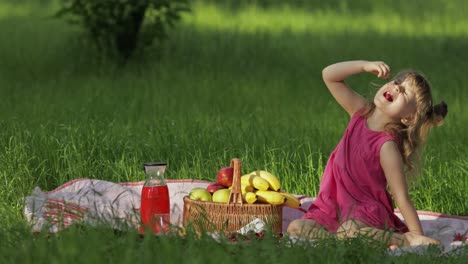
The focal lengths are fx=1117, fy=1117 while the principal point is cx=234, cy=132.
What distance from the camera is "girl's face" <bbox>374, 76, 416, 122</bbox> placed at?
568cm

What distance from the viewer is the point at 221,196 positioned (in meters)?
5.68

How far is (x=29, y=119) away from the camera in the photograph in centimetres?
844

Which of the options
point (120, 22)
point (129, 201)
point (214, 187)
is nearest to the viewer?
point (214, 187)

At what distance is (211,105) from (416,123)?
4218 millimetres

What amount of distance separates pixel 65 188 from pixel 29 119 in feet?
7.26

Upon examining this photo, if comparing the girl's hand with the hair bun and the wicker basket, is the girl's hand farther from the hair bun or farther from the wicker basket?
the wicker basket

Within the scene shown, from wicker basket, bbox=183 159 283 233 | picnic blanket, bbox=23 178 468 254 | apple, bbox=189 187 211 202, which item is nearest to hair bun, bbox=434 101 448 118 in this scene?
picnic blanket, bbox=23 178 468 254

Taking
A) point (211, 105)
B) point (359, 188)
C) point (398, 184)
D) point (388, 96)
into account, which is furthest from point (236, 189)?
point (211, 105)

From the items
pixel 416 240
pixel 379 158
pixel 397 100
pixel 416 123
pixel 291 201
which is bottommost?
pixel 416 240

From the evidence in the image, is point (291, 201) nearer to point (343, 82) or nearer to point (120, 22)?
point (343, 82)

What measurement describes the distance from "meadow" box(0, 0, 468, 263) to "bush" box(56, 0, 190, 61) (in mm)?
197

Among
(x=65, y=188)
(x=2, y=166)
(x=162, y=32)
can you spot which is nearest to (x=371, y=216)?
(x=65, y=188)

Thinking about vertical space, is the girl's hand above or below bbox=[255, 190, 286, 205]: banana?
above

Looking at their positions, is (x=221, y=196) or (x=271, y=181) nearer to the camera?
(x=221, y=196)
